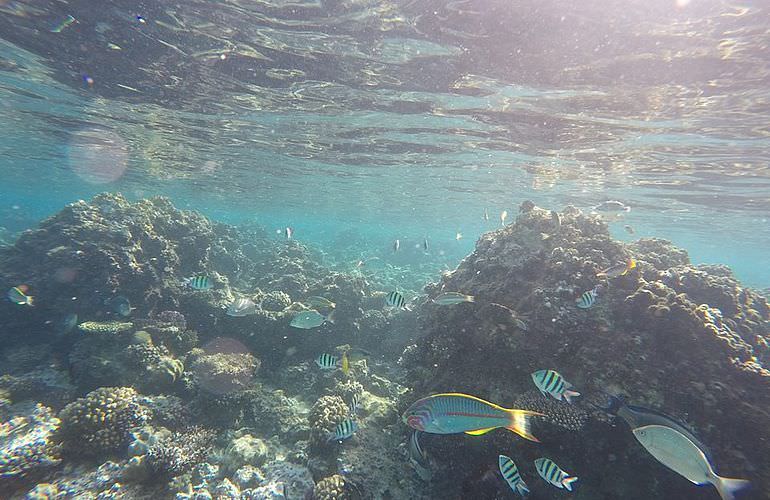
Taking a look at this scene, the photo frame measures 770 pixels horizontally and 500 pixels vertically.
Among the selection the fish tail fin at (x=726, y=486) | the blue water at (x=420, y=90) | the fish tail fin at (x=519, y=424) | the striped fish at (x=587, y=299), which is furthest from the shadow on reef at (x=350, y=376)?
the blue water at (x=420, y=90)

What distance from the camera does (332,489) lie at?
582cm

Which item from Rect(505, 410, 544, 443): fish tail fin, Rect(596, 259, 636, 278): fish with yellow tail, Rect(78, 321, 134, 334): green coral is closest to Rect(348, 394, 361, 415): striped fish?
Rect(505, 410, 544, 443): fish tail fin

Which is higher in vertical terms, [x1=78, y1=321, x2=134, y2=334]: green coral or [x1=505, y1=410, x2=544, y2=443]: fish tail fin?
[x1=505, y1=410, x2=544, y2=443]: fish tail fin

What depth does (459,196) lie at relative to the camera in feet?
125

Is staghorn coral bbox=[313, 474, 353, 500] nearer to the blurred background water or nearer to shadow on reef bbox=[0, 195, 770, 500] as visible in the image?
shadow on reef bbox=[0, 195, 770, 500]

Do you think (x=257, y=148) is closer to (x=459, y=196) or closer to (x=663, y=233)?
(x=459, y=196)

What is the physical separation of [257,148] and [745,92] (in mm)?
23787

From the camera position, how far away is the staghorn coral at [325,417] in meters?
7.02

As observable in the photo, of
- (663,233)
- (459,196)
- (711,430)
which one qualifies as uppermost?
(711,430)

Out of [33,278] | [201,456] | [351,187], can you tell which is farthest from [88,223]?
[351,187]

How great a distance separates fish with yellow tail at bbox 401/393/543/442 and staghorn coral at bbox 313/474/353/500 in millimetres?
3416

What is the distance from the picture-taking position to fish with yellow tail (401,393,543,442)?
9.61ft

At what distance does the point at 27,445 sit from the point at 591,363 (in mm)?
9866

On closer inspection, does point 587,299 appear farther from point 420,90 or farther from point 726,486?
point 420,90
